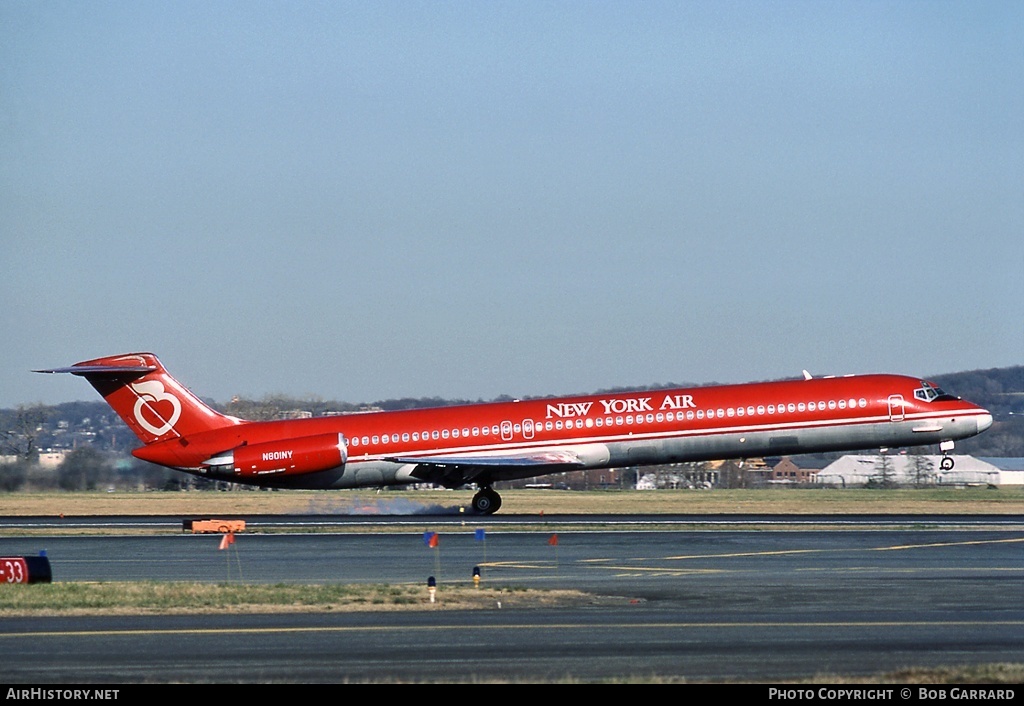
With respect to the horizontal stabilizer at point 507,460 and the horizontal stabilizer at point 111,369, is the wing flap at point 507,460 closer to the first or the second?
the horizontal stabilizer at point 507,460

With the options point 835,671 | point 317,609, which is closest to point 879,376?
point 317,609

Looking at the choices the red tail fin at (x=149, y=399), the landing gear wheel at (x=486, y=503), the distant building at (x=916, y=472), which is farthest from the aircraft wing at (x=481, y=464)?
the distant building at (x=916, y=472)

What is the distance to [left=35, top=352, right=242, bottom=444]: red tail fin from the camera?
4606cm

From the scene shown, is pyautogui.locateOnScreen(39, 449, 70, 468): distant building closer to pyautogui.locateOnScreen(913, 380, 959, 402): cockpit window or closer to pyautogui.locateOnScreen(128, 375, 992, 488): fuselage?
pyautogui.locateOnScreen(128, 375, 992, 488): fuselage

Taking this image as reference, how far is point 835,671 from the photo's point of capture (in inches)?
571

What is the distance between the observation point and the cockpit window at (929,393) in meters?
44.5

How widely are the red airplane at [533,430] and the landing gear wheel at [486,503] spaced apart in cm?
4

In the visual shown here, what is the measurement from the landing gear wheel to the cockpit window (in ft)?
49.5

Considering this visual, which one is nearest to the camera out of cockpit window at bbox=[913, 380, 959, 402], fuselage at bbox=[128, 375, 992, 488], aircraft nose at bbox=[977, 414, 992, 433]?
fuselage at bbox=[128, 375, 992, 488]

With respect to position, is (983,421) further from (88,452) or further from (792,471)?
(792,471)

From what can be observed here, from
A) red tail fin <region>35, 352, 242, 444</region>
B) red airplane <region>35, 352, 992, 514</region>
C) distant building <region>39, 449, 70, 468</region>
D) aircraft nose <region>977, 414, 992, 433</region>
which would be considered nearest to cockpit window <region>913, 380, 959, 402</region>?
red airplane <region>35, 352, 992, 514</region>

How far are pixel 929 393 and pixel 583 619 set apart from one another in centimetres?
2909
